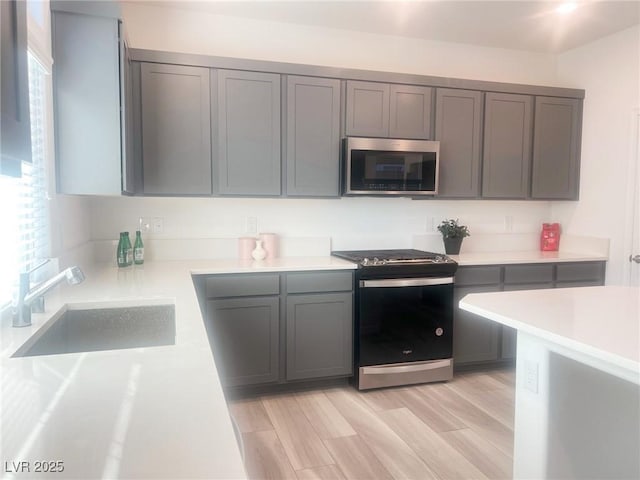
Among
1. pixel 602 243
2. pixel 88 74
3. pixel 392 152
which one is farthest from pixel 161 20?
pixel 602 243

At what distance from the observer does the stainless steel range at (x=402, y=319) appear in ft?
10.0

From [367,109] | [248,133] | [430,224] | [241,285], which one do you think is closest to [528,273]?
[430,224]

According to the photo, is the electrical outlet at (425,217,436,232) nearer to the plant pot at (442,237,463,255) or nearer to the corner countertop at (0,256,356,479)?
the plant pot at (442,237,463,255)

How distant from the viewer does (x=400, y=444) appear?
2398 mm

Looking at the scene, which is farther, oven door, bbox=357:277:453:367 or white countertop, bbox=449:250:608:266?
white countertop, bbox=449:250:608:266

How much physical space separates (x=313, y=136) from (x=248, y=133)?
0.46 meters

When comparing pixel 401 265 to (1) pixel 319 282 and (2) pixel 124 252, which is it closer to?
(1) pixel 319 282

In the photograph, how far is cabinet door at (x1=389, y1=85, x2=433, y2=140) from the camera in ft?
10.9

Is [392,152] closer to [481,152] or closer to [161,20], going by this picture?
[481,152]

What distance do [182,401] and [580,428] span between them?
148cm

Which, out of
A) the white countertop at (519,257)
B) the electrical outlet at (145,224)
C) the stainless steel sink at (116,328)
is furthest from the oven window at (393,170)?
the stainless steel sink at (116,328)

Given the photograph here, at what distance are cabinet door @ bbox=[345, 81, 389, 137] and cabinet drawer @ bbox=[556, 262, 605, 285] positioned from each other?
176cm

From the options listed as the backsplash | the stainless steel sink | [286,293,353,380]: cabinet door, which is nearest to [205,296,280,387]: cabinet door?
[286,293,353,380]: cabinet door

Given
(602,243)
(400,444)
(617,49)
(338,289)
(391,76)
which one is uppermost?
(617,49)
